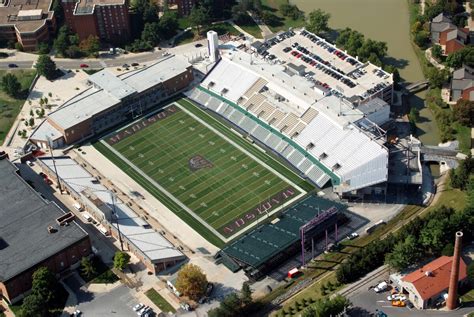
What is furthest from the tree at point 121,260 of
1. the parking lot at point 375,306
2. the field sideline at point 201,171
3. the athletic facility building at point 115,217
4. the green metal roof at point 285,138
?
the green metal roof at point 285,138

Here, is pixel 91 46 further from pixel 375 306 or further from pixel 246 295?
pixel 375 306

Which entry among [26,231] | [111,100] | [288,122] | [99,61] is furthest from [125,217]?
[99,61]

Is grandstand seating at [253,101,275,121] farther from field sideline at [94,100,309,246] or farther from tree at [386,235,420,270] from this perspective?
tree at [386,235,420,270]

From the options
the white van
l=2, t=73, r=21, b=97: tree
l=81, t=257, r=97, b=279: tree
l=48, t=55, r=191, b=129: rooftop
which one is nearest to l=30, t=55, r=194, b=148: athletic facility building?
l=48, t=55, r=191, b=129: rooftop

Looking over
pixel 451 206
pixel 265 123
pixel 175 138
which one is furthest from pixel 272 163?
pixel 451 206

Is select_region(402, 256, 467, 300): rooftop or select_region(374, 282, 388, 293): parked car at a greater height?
select_region(402, 256, 467, 300): rooftop

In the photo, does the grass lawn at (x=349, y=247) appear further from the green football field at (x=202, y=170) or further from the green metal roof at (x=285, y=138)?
the green football field at (x=202, y=170)
